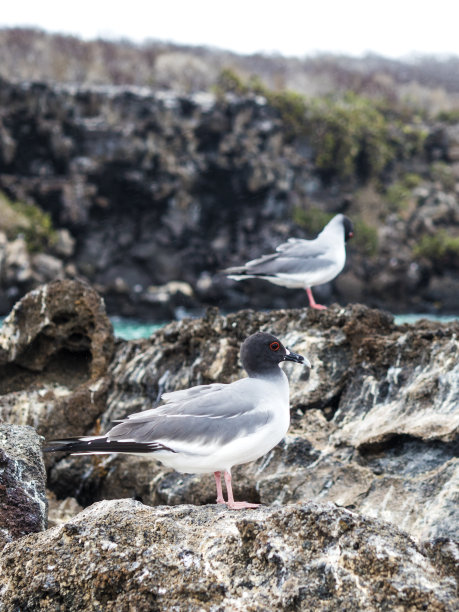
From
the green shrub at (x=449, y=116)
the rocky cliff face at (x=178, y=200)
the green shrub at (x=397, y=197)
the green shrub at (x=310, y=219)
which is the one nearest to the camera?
the rocky cliff face at (x=178, y=200)

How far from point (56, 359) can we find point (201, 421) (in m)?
4.00

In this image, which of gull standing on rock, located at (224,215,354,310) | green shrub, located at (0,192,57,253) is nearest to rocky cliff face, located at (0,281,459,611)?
gull standing on rock, located at (224,215,354,310)

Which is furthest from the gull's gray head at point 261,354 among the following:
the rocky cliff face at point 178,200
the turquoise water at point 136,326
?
the rocky cliff face at point 178,200

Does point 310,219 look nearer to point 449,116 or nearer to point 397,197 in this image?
point 397,197

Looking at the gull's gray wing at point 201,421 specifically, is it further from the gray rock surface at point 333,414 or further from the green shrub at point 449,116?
the green shrub at point 449,116

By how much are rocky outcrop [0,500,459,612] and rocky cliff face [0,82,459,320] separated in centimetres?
2425

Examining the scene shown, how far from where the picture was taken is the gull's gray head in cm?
440

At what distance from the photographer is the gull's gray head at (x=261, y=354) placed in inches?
173

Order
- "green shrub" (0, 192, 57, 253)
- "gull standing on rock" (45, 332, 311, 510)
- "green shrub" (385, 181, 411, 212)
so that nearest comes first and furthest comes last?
"gull standing on rock" (45, 332, 311, 510), "green shrub" (0, 192, 57, 253), "green shrub" (385, 181, 411, 212)

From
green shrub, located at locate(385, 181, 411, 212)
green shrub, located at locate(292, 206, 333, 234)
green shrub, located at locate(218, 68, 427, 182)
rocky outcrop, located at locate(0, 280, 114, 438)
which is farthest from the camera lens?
green shrub, located at locate(385, 181, 411, 212)

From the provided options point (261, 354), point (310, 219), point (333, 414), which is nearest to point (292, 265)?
point (333, 414)

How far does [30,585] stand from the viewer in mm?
2830

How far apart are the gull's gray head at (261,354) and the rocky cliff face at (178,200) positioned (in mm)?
22837

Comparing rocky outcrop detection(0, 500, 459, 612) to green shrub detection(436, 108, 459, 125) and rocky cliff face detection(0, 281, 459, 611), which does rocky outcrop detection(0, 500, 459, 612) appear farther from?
green shrub detection(436, 108, 459, 125)
